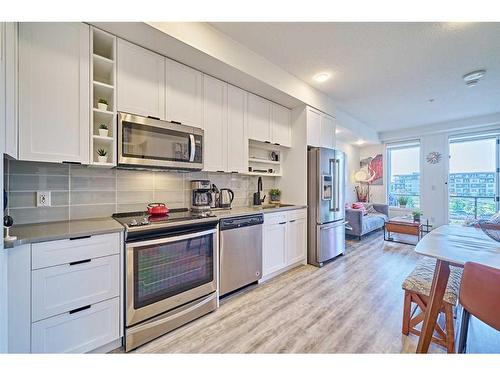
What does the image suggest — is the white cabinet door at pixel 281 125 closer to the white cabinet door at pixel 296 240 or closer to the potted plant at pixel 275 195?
the potted plant at pixel 275 195

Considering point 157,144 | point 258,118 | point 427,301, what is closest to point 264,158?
point 258,118

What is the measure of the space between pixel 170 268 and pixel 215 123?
1.64 metres

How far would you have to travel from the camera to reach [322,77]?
305cm

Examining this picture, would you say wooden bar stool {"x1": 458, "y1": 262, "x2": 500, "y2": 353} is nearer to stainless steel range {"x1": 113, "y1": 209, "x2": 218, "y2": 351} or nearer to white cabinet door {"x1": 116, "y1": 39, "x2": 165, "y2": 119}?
stainless steel range {"x1": 113, "y1": 209, "x2": 218, "y2": 351}

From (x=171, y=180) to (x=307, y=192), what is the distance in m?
2.01

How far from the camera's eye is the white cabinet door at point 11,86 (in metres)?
1.23

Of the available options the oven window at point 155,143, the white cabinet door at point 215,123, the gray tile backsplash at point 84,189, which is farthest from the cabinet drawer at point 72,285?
the white cabinet door at point 215,123

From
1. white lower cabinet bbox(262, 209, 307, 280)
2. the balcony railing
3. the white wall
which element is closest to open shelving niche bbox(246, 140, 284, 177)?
white lower cabinet bbox(262, 209, 307, 280)

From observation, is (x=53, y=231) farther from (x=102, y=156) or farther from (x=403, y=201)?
(x=403, y=201)

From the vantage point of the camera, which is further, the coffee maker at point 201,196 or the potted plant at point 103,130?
the coffee maker at point 201,196

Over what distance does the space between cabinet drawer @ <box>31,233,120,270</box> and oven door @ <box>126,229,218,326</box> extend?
0.41ft

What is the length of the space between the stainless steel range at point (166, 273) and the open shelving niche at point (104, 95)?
24.7 inches
